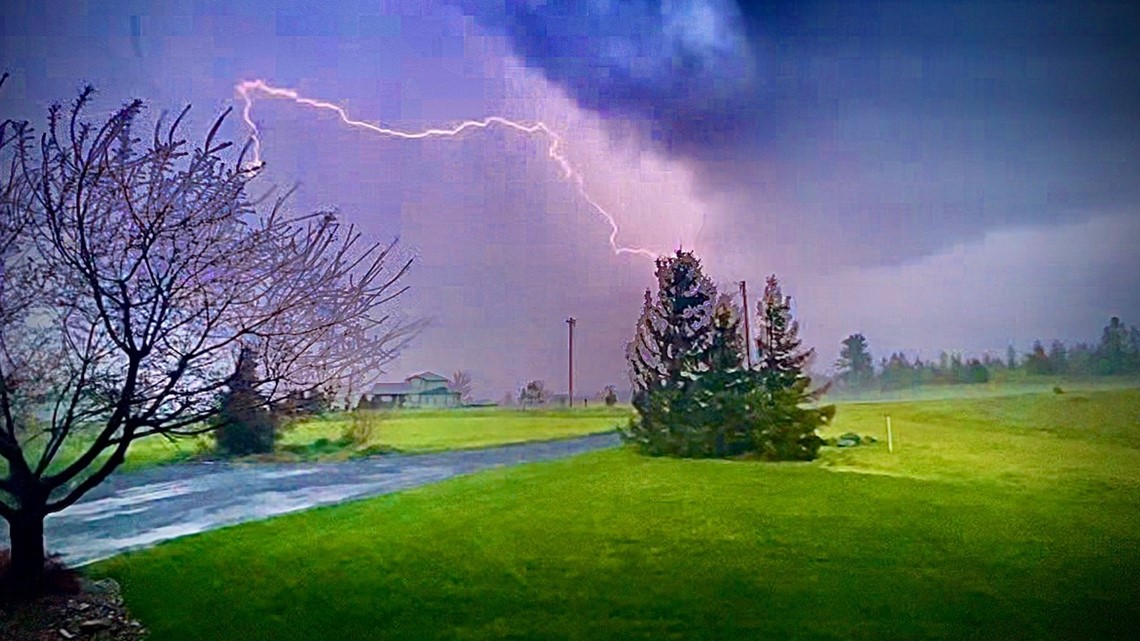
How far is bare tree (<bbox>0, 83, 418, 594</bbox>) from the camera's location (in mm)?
3309

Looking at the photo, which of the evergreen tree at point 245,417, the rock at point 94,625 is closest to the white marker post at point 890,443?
the evergreen tree at point 245,417

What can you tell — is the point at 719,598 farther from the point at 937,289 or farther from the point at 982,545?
the point at 937,289

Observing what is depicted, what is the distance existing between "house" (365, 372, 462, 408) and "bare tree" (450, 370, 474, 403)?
17 mm

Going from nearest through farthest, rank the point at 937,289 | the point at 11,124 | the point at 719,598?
the point at 719,598, the point at 937,289, the point at 11,124

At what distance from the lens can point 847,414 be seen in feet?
10.5

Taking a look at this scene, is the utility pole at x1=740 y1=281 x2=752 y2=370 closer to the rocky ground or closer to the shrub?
the shrub

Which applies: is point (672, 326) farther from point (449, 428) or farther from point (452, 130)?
point (452, 130)

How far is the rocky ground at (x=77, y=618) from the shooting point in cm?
311

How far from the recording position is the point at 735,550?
2.92 metres

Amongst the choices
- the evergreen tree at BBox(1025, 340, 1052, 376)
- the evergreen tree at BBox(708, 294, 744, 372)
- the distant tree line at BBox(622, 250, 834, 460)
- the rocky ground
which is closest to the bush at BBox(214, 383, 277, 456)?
the rocky ground

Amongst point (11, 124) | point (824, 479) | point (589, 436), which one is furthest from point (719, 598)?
point (11, 124)

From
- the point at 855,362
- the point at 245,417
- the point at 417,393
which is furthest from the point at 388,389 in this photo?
the point at 855,362

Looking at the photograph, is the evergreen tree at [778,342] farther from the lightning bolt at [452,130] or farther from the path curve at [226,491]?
the path curve at [226,491]

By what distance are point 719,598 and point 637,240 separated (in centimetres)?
136
